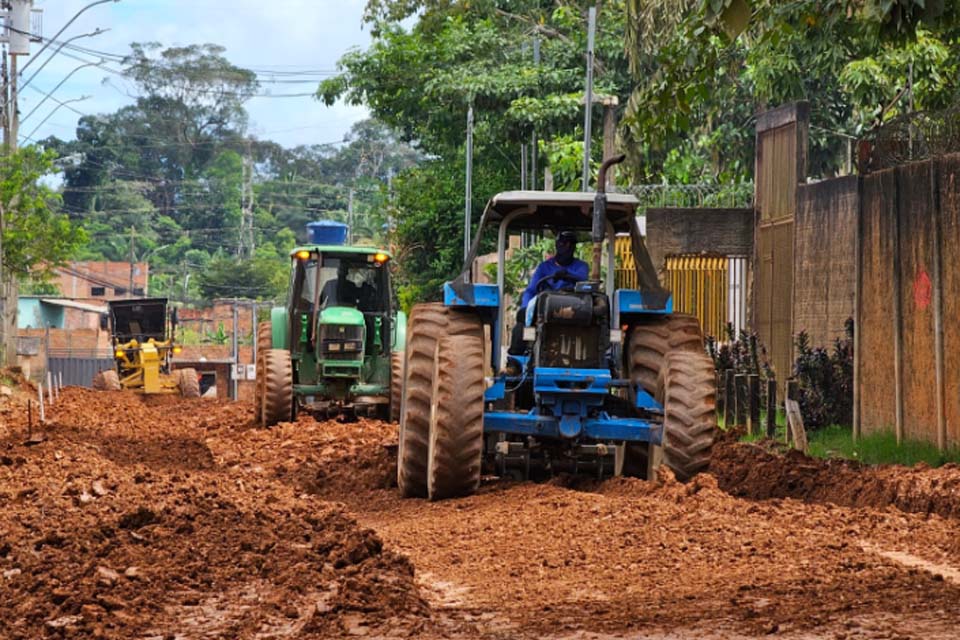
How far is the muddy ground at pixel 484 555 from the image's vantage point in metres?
8.05

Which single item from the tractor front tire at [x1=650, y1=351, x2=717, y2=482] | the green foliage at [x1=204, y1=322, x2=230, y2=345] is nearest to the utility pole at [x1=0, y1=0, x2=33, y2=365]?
the tractor front tire at [x1=650, y1=351, x2=717, y2=482]

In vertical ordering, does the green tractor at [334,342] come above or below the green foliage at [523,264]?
below

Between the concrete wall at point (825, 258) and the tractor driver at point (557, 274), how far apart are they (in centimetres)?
537

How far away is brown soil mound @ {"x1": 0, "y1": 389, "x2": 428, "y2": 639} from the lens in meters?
8.12

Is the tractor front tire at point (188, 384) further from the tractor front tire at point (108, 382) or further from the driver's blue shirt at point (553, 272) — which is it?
the driver's blue shirt at point (553, 272)

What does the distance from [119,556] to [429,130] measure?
4240 cm

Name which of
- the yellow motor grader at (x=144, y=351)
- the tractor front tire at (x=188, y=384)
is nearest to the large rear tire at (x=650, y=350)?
the yellow motor grader at (x=144, y=351)

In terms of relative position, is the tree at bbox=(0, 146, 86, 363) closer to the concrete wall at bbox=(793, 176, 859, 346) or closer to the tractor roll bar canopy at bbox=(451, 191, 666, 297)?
the concrete wall at bbox=(793, 176, 859, 346)

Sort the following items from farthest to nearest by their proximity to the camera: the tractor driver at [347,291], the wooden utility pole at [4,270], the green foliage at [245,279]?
the green foliage at [245,279]
the wooden utility pole at [4,270]
the tractor driver at [347,291]

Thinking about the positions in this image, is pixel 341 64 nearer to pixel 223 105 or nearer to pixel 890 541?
pixel 890 541

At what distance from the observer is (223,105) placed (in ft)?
424

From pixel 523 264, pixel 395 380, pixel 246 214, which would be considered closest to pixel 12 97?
pixel 523 264

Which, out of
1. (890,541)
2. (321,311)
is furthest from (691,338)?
(321,311)

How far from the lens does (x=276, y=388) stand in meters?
Answer: 23.7
